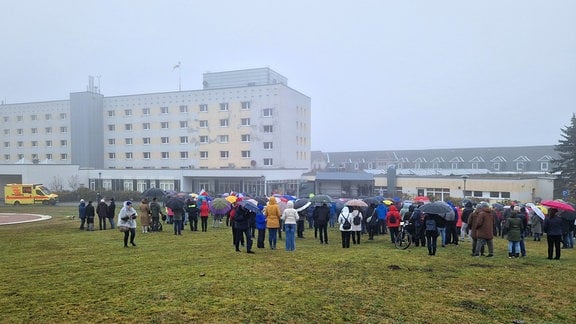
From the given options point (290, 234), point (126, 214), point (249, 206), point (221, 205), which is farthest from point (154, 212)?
point (290, 234)

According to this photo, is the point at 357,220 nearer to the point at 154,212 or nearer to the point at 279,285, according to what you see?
the point at 279,285

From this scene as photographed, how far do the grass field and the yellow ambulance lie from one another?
3276 cm

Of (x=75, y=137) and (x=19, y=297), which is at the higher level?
(x=75, y=137)

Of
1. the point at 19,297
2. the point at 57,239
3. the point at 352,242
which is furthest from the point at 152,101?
the point at 19,297

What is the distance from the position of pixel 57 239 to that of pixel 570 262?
1828 cm

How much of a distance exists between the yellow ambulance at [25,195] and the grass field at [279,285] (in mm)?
32756

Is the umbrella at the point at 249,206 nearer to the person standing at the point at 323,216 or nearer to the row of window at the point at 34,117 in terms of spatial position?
the person standing at the point at 323,216

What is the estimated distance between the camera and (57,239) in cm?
1644

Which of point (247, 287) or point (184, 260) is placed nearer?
point (247, 287)

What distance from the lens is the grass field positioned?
6871 millimetres

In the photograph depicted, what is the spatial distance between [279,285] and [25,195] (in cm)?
4297

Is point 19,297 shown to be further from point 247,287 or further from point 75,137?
point 75,137

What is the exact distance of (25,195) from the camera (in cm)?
4200

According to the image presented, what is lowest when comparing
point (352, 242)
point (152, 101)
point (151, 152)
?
point (352, 242)
